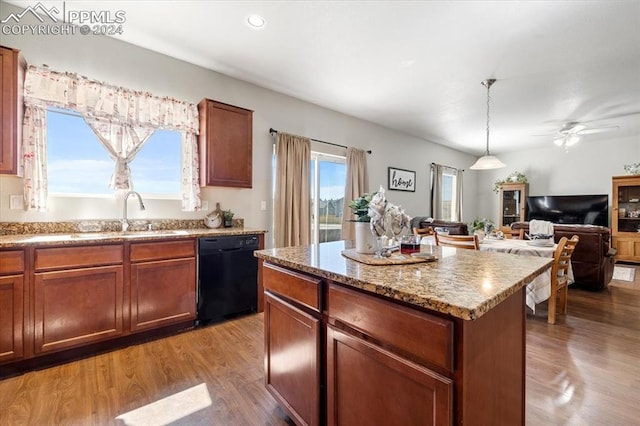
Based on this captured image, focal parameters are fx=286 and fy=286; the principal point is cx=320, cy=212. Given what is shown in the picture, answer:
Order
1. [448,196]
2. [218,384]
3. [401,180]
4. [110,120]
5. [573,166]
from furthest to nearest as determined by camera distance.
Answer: [448,196], [573,166], [401,180], [110,120], [218,384]

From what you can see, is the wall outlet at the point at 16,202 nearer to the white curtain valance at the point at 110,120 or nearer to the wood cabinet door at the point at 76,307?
the white curtain valance at the point at 110,120

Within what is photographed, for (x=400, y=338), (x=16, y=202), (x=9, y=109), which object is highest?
(x=9, y=109)

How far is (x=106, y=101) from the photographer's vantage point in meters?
2.58

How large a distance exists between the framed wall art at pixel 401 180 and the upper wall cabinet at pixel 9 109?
194 inches

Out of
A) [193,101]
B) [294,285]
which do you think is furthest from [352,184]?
[294,285]

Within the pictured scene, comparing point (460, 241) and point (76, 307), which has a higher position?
point (460, 241)

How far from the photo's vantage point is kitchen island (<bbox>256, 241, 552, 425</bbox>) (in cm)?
84

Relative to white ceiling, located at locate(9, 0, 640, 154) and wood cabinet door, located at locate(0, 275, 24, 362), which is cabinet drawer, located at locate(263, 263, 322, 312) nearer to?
wood cabinet door, located at locate(0, 275, 24, 362)

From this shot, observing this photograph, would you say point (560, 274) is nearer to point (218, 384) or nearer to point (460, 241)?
point (460, 241)

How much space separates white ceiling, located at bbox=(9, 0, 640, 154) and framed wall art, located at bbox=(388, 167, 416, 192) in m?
1.41

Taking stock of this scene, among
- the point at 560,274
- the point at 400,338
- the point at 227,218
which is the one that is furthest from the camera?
the point at 227,218

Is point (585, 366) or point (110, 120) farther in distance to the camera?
point (110, 120)

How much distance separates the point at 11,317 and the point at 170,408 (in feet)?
4.31

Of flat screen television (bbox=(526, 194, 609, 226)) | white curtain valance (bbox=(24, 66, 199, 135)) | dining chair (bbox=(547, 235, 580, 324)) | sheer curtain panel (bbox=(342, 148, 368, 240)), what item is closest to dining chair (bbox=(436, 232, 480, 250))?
dining chair (bbox=(547, 235, 580, 324))
